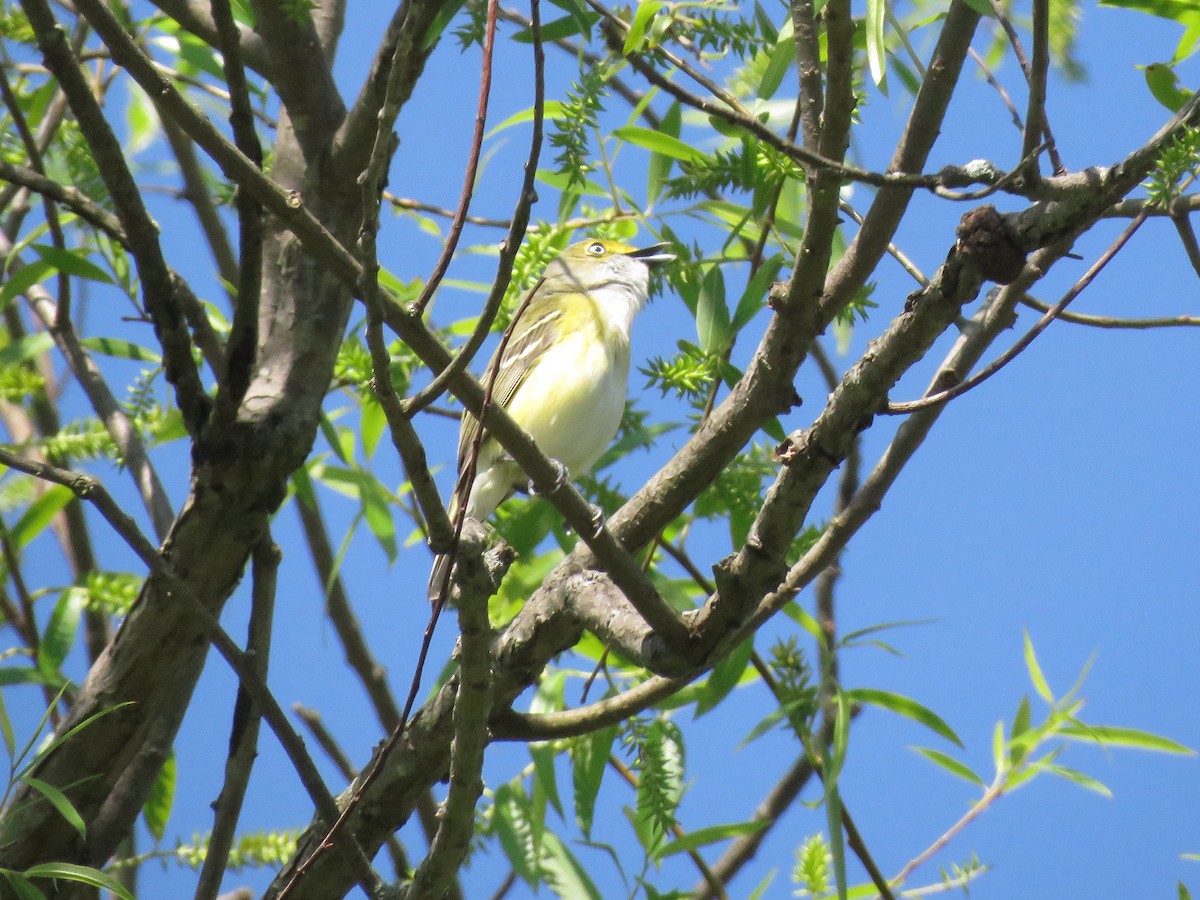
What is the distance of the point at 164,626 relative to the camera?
2.51 m

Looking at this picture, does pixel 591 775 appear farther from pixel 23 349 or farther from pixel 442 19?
pixel 23 349

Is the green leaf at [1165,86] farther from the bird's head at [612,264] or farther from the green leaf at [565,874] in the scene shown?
the bird's head at [612,264]

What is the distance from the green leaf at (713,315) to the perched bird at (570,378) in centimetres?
104

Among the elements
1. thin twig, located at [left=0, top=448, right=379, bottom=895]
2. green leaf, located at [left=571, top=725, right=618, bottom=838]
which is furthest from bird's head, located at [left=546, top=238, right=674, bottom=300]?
thin twig, located at [left=0, top=448, right=379, bottom=895]

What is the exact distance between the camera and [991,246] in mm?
1551

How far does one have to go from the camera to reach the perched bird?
3766mm

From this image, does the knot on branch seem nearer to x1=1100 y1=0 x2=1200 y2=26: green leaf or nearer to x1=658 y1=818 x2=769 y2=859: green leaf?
x1=1100 y1=0 x2=1200 y2=26: green leaf

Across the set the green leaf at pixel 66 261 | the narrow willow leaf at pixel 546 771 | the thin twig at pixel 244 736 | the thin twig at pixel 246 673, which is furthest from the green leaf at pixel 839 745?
the green leaf at pixel 66 261

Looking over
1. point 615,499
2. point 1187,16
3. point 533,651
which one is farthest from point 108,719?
point 1187,16

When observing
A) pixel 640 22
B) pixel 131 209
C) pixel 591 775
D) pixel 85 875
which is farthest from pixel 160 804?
pixel 640 22

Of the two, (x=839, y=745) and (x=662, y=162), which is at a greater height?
(x=662, y=162)

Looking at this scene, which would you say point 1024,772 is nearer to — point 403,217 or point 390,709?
point 390,709

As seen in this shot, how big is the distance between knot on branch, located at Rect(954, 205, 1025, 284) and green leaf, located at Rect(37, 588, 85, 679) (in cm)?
225

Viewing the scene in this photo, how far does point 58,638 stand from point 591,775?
4.18 feet
